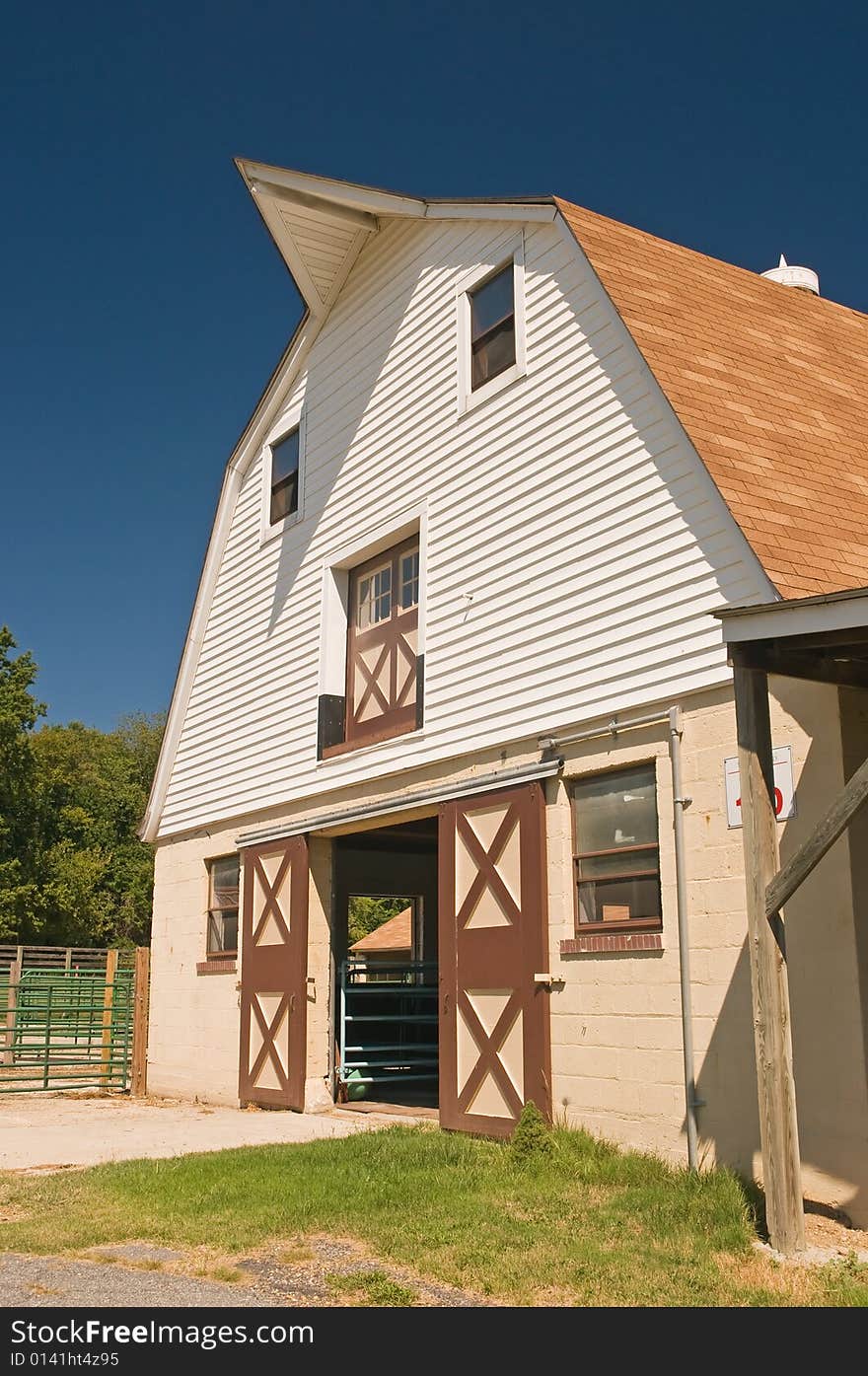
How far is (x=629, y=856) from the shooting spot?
984cm

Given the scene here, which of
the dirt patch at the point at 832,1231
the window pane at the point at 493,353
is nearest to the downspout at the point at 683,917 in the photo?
the dirt patch at the point at 832,1231

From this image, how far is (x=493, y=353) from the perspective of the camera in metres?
12.4

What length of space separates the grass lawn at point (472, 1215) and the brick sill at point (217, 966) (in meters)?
5.37

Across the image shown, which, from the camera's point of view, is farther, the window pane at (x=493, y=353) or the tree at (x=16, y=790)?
the tree at (x=16, y=790)

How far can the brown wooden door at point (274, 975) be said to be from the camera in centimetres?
1380

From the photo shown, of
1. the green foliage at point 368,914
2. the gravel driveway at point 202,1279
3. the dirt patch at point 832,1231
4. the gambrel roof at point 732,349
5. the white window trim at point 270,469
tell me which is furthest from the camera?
the green foliage at point 368,914

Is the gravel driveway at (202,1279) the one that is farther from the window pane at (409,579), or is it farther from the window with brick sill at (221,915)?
the window with brick sill at (221,915)

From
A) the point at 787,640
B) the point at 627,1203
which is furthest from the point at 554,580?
the point at 627,1203

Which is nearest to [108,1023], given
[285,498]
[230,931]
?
[230,931]

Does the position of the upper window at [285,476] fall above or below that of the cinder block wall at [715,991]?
above

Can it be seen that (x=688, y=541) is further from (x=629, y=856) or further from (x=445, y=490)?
(x=445, y=490)

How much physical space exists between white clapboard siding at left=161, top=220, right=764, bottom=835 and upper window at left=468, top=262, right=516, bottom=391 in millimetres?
306

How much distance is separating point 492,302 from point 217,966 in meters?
8.54

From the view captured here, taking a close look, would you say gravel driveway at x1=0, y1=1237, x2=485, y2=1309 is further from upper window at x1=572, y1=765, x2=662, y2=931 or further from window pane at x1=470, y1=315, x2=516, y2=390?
window pane at x1=470, y1=315, x2=516, y2=390
